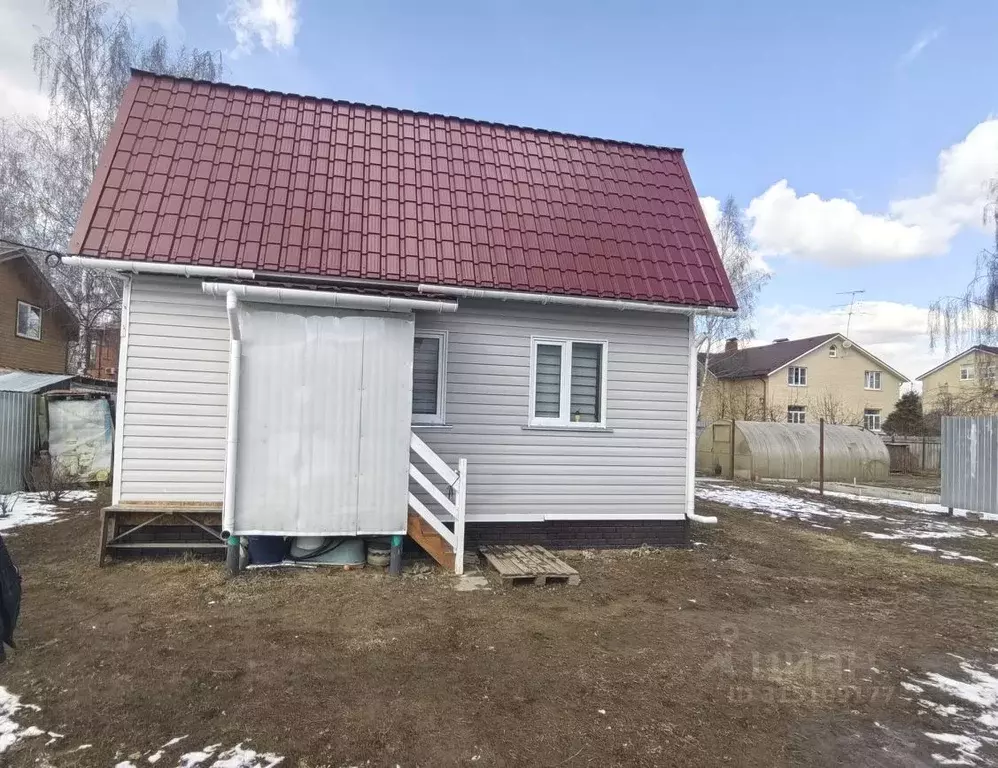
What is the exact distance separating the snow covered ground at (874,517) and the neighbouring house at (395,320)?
444 cm

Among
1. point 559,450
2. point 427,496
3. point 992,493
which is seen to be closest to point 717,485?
point 992,493

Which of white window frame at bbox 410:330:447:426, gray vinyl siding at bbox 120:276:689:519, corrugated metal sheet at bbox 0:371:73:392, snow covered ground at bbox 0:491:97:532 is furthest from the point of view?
corrugated metal sheet at bbox 0:371:73:392

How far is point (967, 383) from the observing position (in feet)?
136

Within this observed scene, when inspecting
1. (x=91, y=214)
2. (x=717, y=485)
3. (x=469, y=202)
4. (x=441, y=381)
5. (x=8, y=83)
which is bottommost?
(x=717, y=485)

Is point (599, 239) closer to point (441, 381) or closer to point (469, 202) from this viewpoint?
point (469, 202)

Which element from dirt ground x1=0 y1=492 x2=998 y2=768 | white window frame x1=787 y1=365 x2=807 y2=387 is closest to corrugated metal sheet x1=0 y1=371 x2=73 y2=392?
dirt ground x1=0 y1=492 x2=998 y2=768

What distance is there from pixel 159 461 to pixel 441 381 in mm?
3217

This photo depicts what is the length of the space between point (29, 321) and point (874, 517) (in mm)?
25630

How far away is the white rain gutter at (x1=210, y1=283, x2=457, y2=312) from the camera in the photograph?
571cm

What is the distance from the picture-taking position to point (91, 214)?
20.9 feet

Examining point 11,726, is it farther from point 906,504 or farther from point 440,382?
point 906,504

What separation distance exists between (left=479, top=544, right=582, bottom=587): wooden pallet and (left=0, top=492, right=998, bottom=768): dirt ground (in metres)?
0.19

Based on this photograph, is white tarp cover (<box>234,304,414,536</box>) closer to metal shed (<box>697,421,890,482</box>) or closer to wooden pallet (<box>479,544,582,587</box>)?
A: wooden pallet (<box>479,544,582,587</box>)

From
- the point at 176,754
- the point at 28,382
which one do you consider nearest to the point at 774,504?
the point at 176,754
